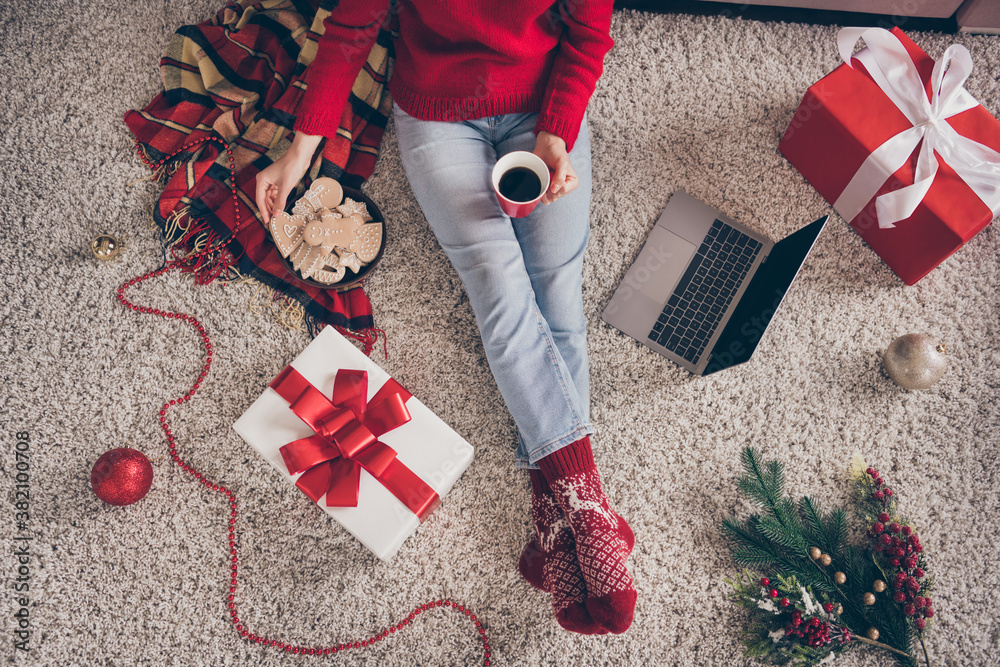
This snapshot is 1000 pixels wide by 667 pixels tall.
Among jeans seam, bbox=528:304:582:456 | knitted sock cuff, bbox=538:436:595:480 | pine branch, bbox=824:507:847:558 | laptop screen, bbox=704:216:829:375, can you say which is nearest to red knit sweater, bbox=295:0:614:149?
jeans seam, bbox=528:304:582:456

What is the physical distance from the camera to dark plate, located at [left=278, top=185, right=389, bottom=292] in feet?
3.42

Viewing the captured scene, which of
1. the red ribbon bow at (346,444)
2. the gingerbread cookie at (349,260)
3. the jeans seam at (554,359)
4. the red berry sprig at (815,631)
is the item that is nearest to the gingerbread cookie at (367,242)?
the gingerbread cookie at (349,260)

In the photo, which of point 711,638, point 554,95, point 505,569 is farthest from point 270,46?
point 711,638

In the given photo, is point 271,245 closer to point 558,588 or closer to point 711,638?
point 558,588

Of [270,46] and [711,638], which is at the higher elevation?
[270,46]

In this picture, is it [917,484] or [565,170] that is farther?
[917,484]

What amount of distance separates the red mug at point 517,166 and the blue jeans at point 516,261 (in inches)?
3.9

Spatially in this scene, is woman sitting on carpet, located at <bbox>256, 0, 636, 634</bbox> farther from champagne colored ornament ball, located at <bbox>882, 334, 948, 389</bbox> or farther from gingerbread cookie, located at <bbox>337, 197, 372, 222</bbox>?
champagne colored ornament ball, located at <bbox>882, 334, 948, 389</bbox>

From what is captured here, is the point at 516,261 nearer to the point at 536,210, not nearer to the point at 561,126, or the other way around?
the point at 536,210

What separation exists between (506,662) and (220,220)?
106 cm

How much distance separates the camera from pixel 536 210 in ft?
3.19

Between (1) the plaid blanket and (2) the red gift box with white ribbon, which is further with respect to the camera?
(1) the plaid blanket

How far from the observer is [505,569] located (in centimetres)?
105

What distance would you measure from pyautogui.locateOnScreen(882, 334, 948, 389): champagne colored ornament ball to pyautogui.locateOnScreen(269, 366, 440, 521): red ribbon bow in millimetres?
944
